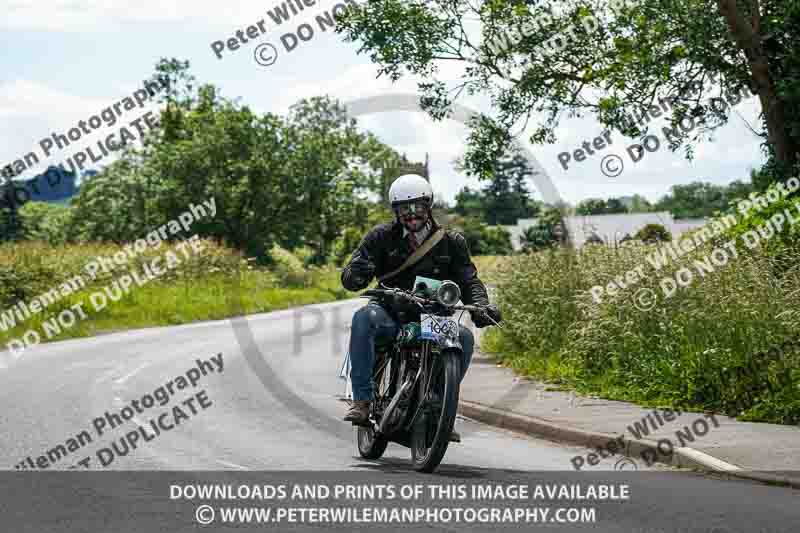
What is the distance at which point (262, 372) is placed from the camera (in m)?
19.4

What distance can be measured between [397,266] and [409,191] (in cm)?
67

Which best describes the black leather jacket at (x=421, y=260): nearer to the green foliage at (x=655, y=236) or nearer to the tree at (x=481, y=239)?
the green foliage at (x=655, y=236)

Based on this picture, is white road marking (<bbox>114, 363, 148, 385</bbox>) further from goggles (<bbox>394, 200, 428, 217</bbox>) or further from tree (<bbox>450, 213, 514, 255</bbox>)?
tree (<bbox>450, 213, 514, 255</bbox>)

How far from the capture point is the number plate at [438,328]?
335 inches

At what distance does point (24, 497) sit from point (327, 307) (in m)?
A: 36.4

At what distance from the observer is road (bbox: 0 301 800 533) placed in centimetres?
741

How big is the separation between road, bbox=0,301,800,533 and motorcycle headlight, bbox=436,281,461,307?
1272 mm

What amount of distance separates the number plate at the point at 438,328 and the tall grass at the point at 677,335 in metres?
4.26

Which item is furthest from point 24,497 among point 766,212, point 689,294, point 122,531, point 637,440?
point 766,212

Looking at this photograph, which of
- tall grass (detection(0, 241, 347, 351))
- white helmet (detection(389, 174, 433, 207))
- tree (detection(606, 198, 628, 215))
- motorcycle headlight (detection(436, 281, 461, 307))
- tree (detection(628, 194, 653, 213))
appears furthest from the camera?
tree (detection(628, 194, 653, 213))

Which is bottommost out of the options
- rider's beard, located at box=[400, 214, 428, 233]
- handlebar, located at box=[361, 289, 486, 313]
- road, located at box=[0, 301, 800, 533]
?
road, located at box=[0, 301, 800, 533]

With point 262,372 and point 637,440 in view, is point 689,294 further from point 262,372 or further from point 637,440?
point 262,372

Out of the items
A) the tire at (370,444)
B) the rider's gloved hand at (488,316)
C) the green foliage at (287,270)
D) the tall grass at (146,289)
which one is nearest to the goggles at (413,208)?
the rider's gloved hand at (488,316)

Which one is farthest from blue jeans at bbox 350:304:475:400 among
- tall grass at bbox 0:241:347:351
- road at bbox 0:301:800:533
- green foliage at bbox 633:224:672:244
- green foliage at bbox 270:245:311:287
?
green foliage at bbox 270:245:311:287
